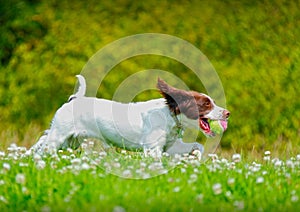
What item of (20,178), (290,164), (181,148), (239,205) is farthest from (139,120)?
(239,205)

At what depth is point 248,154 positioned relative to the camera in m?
7.63

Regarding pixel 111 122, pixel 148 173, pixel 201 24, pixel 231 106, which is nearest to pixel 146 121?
pixel 111 122

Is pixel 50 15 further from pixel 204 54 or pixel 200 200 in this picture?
pixel 200 200

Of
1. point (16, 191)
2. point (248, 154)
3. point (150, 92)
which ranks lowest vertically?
point (248, 154)

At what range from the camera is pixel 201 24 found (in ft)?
28.1

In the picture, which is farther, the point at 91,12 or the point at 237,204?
the point at 91,12

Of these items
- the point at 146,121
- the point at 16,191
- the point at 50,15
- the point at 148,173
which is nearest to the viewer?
the point at 16,191

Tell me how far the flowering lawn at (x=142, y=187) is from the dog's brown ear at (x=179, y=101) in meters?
0.97

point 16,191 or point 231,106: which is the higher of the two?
point 16,191

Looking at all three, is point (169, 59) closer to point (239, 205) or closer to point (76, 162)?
point (76, 162)

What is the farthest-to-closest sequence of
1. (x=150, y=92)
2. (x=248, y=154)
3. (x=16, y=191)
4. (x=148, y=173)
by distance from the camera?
(x=150, y=92), (x=248, y=154), (x=148, y=173), (x=16, y=191)

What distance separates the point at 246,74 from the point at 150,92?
1.26 m

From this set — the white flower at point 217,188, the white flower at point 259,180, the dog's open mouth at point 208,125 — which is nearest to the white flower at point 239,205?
the white flower at point 217,188

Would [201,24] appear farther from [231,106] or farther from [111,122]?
[111,122]
